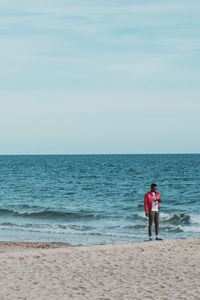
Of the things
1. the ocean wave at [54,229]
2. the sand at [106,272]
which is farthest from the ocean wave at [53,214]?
the sand at [106,272]

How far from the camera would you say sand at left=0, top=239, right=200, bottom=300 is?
9.07 meters

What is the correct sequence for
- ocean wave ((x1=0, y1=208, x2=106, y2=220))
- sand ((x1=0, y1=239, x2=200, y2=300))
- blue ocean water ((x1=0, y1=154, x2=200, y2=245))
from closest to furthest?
sand ((x1=0, y1=239, x2=200, y2=300)) → blue ocean water ((x1=0, y1=154, x2=200, y2=245)) → ocean wave ((x1=0, y1=208, x2=106, y2=220))

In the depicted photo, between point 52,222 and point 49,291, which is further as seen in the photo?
point 52,222

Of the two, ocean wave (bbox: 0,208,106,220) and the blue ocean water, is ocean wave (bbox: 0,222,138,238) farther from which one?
ocean wave (bbox: 0,208,106,220)

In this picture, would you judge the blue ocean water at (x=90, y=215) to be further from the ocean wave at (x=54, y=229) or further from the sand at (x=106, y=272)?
the sand at (x=106, y=272)

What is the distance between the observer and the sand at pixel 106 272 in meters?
9.07

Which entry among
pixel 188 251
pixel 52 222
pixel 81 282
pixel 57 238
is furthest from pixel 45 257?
pixel 52 222

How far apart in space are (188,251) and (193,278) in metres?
3.22

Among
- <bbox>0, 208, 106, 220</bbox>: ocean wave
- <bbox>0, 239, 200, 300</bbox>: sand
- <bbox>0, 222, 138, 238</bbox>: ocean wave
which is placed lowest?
<bbox>0, 222, 138, 238</bbox>: ocean wave

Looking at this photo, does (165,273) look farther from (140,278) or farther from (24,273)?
(24,273)

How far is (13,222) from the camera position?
23.5m

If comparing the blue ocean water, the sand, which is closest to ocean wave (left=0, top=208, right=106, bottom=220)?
the blue ocean water

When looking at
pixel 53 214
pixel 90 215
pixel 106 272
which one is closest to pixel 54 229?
pixel 90 215

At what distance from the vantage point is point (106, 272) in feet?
35.7
